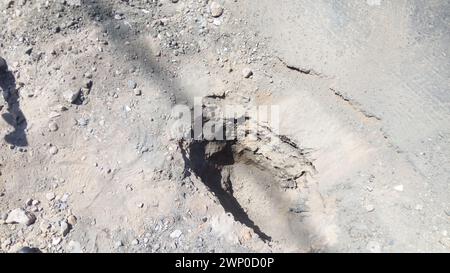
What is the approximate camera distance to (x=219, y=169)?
3.46 m

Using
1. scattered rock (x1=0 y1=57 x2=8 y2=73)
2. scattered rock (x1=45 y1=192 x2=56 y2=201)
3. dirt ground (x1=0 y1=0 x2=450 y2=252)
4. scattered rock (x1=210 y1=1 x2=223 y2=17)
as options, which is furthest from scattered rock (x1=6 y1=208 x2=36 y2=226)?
scattered rock (x1=210 y1=1 x2=223 y2=17)

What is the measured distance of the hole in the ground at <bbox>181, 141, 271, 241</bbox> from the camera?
3172 millimetres

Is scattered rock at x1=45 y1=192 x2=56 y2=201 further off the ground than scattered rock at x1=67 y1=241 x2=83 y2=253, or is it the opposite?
scattered rock at x1=45 y1=192 x2=56 y2=201

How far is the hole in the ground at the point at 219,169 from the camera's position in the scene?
3.17m

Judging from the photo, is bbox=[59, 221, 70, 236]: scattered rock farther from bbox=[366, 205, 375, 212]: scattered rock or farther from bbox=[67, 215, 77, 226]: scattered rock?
bbox=[366, 205, 375, 212]: scattered rock

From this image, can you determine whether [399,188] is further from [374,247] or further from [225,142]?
[225,142]

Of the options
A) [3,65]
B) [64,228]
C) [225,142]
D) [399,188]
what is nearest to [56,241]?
[64,228]

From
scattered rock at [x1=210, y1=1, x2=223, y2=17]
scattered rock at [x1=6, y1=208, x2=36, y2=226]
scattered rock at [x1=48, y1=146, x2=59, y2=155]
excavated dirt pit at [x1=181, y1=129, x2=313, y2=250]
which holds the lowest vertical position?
excavated dirt pit at [x1=181, y1=129, x2=313, y2=250]

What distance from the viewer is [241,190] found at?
3.52 meters

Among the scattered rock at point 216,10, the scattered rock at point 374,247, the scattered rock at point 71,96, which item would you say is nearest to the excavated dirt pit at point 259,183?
the scattered rock at point 374,247

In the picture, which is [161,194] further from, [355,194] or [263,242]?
[355,194]
